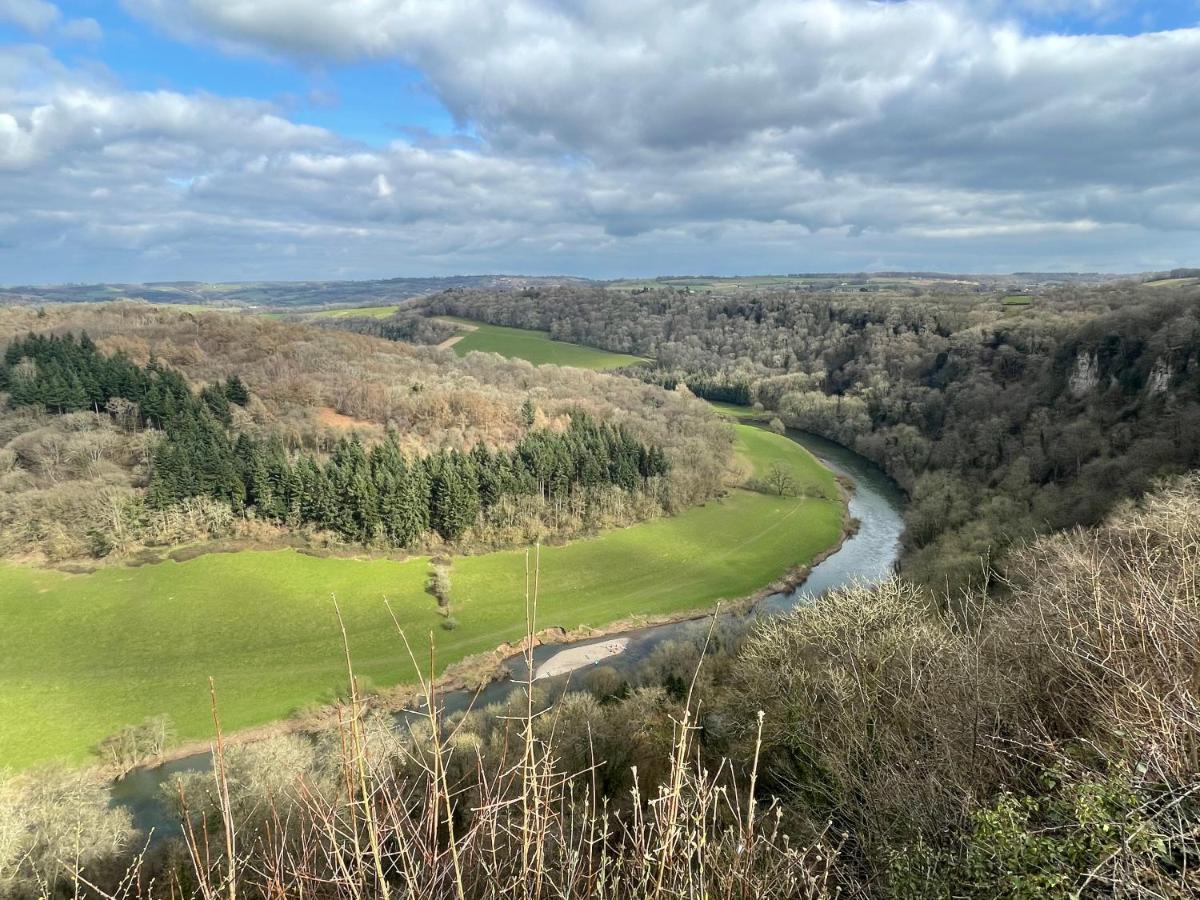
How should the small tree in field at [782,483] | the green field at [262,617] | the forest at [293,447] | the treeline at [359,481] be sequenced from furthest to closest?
the small tree in field at [782,483]
the treeline at [359,481]
the forest at [293,447]
the green field at [262,617]

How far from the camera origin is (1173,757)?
19.1 ft

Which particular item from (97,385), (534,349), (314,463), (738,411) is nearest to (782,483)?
(314,463)

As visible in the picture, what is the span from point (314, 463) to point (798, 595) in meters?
38.4

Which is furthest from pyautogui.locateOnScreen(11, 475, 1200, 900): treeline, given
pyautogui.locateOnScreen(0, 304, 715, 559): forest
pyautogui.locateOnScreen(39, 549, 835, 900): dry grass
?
pyautogui.locateOnScreen(0, 304, 715, 559): forest

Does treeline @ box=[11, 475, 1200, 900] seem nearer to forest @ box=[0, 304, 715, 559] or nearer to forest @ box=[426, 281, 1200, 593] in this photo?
forest @ box=[426, 281, 1200, 593]

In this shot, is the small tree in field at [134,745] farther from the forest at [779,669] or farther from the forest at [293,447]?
the forest at [293,447]

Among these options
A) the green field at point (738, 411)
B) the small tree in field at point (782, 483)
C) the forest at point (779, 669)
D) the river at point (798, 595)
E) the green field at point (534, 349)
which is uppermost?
the green field at point (534, 349)

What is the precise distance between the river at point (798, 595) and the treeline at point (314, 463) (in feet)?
51.1

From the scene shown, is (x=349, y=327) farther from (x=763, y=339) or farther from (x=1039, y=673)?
(x=1039, y=673)

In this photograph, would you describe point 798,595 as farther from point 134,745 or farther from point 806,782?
point 134,745

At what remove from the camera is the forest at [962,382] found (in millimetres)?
37656

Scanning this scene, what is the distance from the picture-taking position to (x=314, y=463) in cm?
4666

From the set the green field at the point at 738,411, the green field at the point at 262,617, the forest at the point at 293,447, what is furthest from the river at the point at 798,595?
the green field at the point at 738,411

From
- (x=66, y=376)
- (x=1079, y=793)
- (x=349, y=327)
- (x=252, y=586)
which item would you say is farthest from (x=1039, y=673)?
(x=349, y=327)
